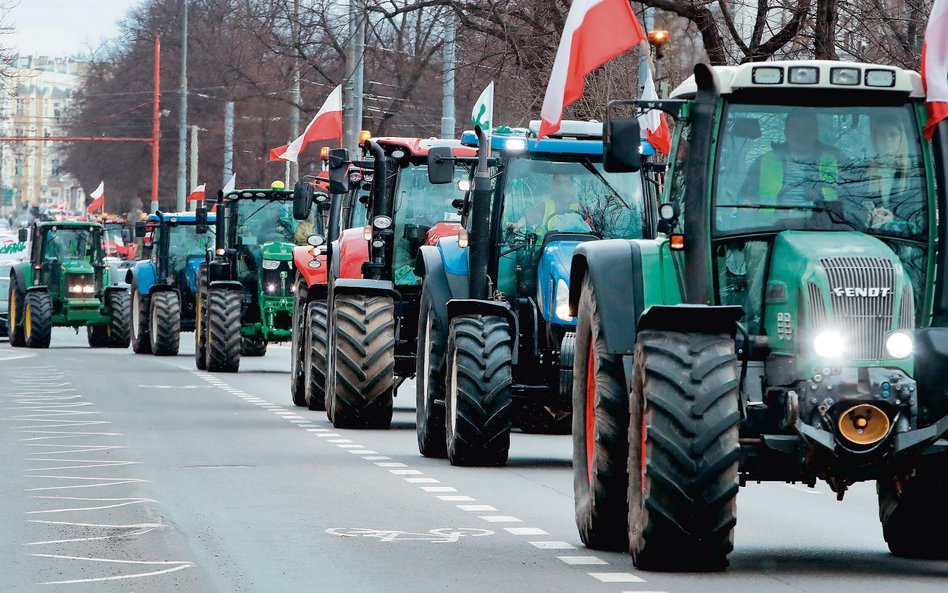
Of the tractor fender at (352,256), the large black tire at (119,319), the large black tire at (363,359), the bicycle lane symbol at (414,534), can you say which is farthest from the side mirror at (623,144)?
the large black tire at (119,319)

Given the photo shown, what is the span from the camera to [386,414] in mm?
19766

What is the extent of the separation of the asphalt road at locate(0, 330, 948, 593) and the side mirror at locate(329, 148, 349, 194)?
258 cm

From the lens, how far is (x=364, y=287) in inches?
774

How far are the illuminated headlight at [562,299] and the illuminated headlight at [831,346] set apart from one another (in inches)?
250

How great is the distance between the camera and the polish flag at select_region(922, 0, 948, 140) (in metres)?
10.0

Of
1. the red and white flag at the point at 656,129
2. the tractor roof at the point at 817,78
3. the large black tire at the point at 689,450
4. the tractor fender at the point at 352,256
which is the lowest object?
the large black tire at the point at 689,450

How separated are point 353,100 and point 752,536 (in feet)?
98.3

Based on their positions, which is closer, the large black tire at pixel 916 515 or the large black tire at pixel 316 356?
the large black tire at pixel 916 515

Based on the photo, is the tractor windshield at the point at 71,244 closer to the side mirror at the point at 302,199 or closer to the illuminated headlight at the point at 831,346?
the side mirror at the point at 302,199

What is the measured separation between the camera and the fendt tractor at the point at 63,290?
41.8m

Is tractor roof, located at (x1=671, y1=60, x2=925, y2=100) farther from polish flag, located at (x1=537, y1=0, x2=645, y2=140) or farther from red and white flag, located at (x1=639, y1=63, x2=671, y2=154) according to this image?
red and white flag, located at (x1=639, y1=63, x2=671, y2=154)

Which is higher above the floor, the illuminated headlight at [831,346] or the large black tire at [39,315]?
the illuminated headlight at [831,346]

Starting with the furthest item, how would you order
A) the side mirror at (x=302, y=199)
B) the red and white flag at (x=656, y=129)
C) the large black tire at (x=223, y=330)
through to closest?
1. the large black tire at (x=223, y=330)
2. the side mirror at (x=302, y=199)
3. the red and white flag at (x=656, y=129)

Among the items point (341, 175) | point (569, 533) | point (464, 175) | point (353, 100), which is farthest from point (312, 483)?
point (353, 100)
